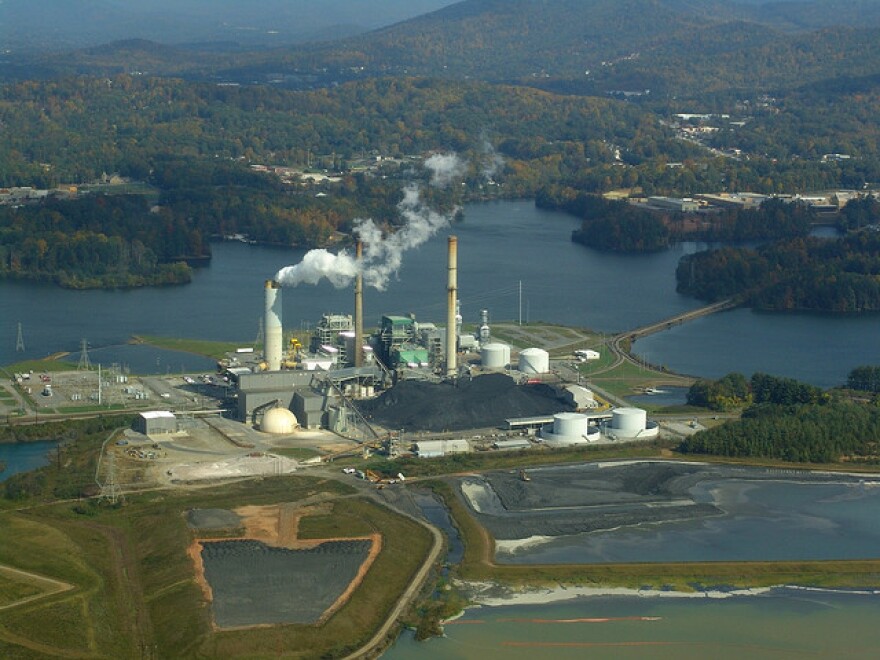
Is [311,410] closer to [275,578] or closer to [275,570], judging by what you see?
[275,570]

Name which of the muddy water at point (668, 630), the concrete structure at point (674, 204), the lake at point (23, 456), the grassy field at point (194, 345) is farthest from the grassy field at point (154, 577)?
the concrete structure at point (674, 204)

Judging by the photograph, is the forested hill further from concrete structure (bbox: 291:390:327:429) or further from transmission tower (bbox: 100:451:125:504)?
transmission tower (bbox: 100:451:125:504)

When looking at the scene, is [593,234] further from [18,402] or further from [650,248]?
[18,402]

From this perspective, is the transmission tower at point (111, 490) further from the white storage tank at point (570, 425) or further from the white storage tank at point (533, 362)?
the white storage tank at point (533, 362)

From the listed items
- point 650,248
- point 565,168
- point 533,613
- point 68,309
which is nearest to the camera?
point 533,613

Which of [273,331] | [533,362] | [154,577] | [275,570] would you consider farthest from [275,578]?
[533,362]

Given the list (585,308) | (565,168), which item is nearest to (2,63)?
(565,168)

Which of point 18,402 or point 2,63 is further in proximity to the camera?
point 2,63
